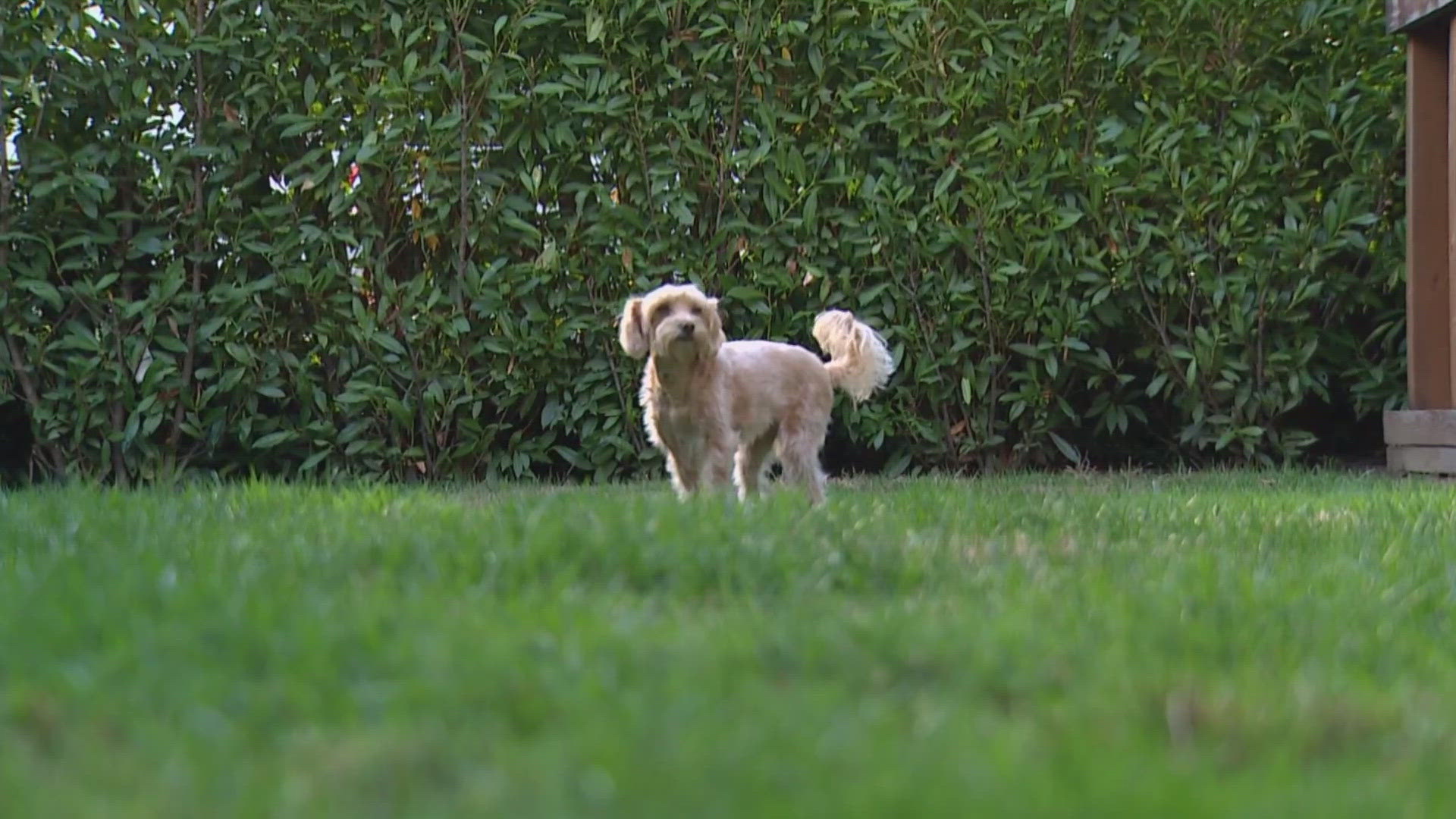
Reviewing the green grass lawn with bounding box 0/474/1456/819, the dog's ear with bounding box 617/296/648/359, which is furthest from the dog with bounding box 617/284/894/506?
→ the green grass lawn with bounding box 0/474/1456/819

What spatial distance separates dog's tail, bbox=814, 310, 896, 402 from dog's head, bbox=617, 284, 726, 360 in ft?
2.54

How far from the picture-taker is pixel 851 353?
6477mm

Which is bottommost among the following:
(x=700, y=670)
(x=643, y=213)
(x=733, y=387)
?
(x=700, y=670)

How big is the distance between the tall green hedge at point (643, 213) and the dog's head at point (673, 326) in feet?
4.16

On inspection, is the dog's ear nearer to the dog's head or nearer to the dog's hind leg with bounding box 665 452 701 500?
the dog's head

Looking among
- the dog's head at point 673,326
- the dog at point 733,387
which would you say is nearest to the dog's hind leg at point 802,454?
the dog at point 733,387

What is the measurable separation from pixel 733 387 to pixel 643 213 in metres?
1.59

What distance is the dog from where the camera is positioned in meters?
5.71

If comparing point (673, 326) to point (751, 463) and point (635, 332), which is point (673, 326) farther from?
point (751, 463)

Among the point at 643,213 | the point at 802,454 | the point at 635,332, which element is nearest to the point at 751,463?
the point at 802,454

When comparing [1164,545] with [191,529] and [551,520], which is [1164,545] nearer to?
[551,520]

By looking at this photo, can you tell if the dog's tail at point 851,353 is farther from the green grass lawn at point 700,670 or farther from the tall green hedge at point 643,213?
the green grass lawn at point 700,670

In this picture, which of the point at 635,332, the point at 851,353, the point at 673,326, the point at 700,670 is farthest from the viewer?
the point at 851,353

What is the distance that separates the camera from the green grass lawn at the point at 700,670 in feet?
5.92
